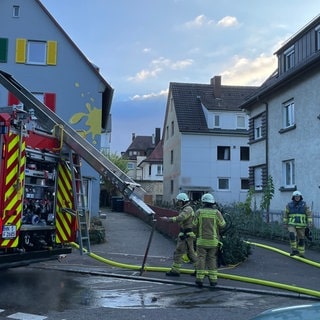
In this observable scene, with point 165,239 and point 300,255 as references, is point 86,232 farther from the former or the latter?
point 165,239

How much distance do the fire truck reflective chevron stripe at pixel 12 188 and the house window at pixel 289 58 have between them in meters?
16.3

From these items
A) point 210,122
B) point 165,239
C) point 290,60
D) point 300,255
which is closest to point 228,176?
point 210,122

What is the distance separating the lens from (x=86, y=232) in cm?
877

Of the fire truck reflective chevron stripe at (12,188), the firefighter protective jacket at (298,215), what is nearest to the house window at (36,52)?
the firefighter protective jacket at (298,215)

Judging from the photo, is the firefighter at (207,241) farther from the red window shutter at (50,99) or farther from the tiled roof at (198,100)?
the tiled roof at (198,100)

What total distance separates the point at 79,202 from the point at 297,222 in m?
6.15

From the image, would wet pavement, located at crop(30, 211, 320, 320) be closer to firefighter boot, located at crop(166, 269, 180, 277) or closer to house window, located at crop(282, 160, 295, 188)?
firefighter boot, located at crop(166, 269, 180, 277)

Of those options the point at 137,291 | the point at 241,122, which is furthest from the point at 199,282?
the point at 241,122

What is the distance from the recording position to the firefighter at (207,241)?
846 cm

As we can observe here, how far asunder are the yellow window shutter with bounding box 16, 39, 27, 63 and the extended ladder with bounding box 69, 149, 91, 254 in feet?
52.0

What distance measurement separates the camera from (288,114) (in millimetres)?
20047

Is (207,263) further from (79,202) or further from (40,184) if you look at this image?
(40,184)

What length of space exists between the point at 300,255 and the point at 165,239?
17.2ft

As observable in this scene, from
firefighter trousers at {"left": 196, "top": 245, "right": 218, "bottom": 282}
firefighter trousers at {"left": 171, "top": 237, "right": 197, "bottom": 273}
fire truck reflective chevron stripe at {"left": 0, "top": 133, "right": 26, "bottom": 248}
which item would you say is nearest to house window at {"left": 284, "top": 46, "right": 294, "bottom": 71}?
firefighter trousers at {"left": 171, "top": 237, "right": 197, "bottom": 273}
